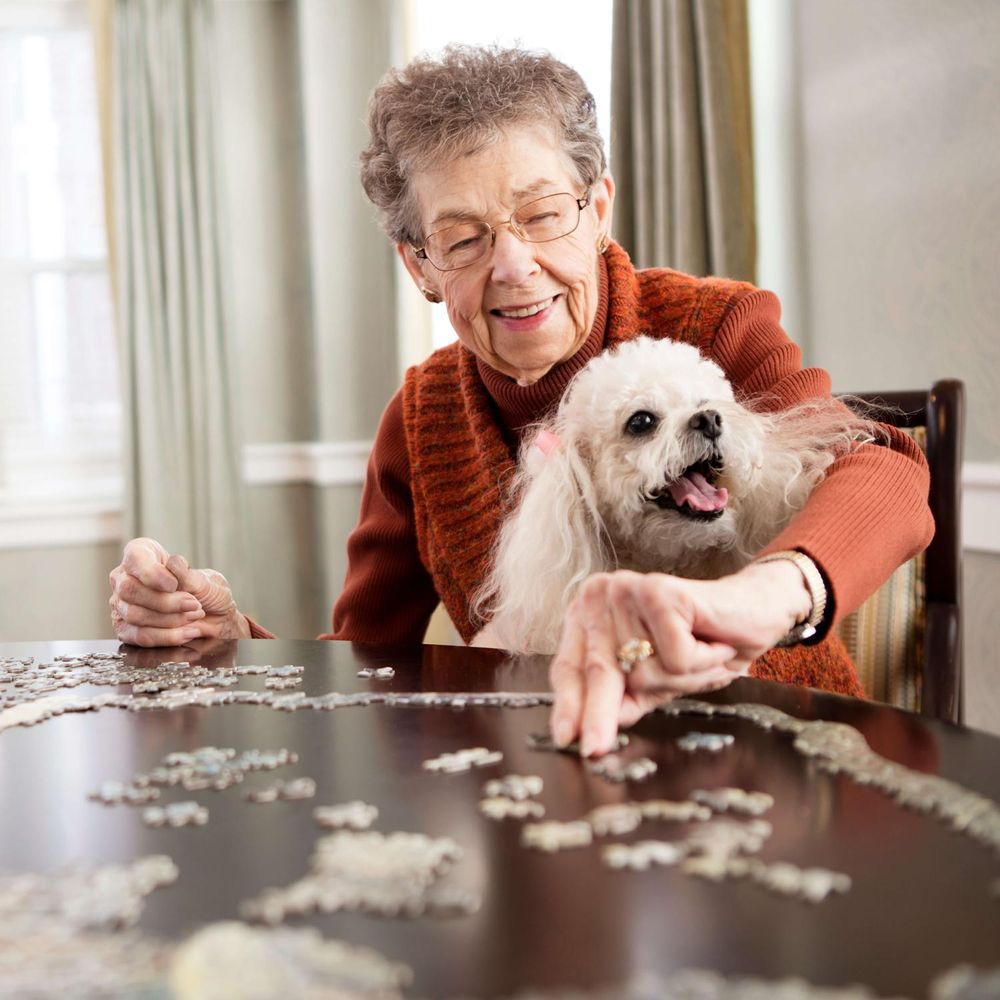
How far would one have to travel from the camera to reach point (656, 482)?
1.48 m

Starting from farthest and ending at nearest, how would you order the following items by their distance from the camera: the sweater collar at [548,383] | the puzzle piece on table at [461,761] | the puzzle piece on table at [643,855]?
the sweater collar at [548,383]
the puzzle piece on table at [461,761]
the puzzle piece on table at [643,855]

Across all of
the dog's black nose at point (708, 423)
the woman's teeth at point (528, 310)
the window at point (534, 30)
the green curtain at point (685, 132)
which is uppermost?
the window at point (534, 30)

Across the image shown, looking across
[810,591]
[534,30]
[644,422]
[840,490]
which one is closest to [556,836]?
[810,591]

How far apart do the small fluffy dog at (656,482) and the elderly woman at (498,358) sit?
9 cm

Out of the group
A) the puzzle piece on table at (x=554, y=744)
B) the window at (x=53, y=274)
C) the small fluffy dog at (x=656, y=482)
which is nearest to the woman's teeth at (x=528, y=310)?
the small fluffy dog at (x=656, y=482)

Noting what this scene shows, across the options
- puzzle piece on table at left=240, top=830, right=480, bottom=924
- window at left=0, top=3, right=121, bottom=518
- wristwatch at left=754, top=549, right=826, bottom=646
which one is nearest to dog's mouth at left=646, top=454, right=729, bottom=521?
wristwatch at left=754, top=549, right=826, bottom=646

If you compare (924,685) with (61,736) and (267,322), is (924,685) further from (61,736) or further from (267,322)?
(267,322)

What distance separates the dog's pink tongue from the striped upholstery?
1.92ft

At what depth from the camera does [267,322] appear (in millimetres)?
5164

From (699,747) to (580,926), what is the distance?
35 cm

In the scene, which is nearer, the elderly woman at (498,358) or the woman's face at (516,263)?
the elderly woman at (498,358)

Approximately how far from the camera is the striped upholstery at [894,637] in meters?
1.96

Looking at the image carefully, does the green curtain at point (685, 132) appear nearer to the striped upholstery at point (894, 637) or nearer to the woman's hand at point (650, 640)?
the striped upholstery at point (894, 637)

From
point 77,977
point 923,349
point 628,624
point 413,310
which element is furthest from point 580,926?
point 413,310
